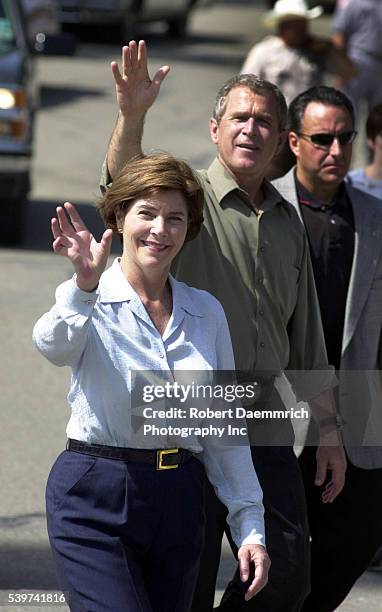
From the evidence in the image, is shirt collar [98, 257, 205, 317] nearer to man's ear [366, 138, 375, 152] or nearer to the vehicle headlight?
man's ear [366, 138, 375, 152]

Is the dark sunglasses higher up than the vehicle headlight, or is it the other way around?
the dark sunglasses

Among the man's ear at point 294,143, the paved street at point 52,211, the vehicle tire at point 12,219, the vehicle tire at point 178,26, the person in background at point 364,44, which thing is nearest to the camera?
the man's ear at point 294,143

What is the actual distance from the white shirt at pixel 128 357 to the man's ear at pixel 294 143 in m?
1.46

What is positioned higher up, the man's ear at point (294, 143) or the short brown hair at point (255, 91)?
the short brown hair at point (255, 91)

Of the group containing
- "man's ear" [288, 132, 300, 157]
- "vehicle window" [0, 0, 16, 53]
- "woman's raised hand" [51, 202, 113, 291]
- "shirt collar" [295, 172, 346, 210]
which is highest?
"woman's raised hand" [51, 202, 113, 291]

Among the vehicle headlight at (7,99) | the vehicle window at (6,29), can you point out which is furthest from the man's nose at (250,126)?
the vehicle window at (6,29)

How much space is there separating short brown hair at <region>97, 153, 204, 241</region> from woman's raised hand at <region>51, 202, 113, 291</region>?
198 mm

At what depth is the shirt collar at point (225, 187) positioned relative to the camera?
4590 millimetres

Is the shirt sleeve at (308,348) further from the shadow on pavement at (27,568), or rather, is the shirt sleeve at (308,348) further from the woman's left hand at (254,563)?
the shadow on pavement at (27,568)

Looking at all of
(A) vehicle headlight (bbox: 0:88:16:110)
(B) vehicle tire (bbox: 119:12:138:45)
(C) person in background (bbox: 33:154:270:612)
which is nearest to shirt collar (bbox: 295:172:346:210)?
(C) person in background (bbox: 33:154:270:612)

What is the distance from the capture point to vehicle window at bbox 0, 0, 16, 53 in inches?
456

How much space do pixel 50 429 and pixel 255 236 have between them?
10.6 feet

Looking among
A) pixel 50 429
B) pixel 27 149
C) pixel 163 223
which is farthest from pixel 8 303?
pixel 163 223

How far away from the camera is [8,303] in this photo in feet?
33.3
